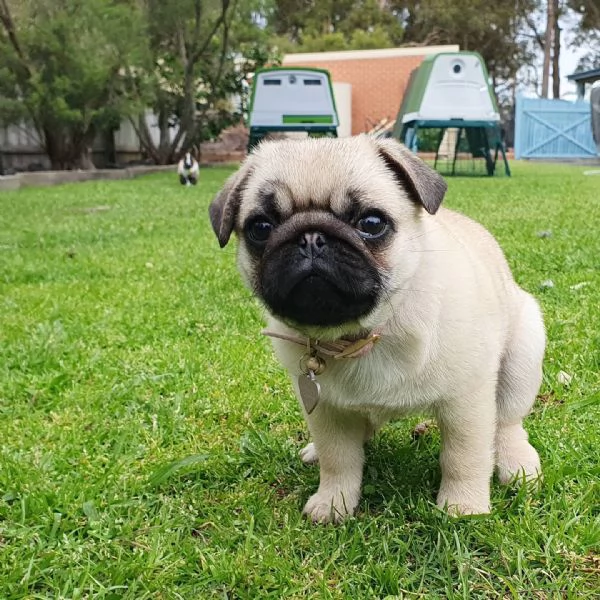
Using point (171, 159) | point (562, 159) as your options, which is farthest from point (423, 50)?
point (171, 159)

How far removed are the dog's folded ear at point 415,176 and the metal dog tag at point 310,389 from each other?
0.63 meters

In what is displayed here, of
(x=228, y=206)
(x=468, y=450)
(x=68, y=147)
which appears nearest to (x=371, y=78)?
(x=68, y=147)

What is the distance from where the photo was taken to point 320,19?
4044 cm

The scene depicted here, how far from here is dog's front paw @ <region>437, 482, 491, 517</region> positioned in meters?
2.19

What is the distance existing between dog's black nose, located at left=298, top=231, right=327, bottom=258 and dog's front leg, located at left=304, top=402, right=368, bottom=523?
58cm

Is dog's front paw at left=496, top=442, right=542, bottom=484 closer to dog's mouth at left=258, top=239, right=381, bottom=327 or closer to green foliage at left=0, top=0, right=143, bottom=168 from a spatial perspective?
dog's mouth at left=258, top=239, right=381, bottom=327

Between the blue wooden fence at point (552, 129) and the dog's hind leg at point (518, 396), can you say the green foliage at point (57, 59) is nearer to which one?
the dog's hind leg at point (518, 396)

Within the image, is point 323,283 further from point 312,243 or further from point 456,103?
point 456,103

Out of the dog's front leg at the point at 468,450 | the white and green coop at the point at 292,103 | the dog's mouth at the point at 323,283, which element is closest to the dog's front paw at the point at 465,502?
the dog's front leg at the point at 468,450

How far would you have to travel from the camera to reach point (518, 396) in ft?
8.34

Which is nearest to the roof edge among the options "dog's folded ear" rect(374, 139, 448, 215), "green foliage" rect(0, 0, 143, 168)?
"green foliage" rect(0, 0, 143, 168)

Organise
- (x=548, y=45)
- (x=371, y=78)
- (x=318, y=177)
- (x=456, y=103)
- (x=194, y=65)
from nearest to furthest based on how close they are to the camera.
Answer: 1. (x=318, y=177)
2. (x=456, y=103)
3. (x=194, y=65)
4. (x=371, y=78)
5. (x=548, y=45)

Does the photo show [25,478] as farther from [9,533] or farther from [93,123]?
[93,123]

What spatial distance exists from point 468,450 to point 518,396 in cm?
45
